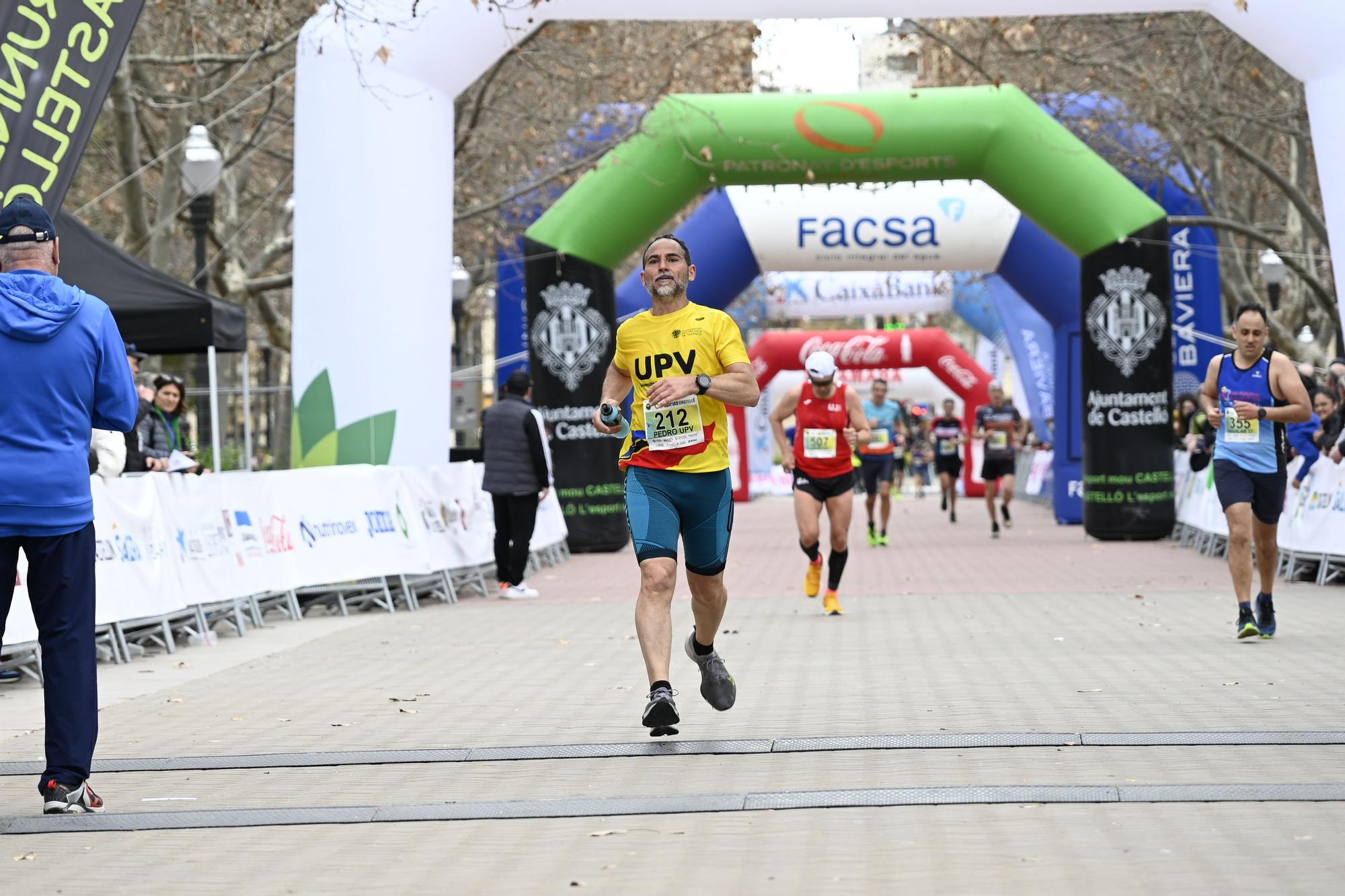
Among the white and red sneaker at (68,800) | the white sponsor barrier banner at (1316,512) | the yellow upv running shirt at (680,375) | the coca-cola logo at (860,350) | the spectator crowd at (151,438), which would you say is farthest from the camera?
the coca-cola logo at (860,350)

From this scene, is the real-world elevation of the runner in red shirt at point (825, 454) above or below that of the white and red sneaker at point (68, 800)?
above

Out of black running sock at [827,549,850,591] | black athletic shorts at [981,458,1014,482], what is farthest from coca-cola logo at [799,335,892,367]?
black running sock at [827,549,850,591]

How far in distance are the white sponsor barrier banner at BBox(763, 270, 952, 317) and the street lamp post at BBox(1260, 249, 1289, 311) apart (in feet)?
35.9

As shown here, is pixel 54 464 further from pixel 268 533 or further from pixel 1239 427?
pixel 268 533

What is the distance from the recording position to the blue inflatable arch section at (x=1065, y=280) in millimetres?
22875

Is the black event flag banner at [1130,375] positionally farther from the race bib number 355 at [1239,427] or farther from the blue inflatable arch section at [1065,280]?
the race bib number 355 at [1239,427]

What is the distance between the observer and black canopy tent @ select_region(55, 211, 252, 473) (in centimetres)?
1395

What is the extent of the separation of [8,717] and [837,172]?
13416mm

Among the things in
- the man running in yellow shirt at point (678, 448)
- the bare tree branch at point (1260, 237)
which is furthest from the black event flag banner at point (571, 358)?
the man running in yellow shirt at point (678, 448)

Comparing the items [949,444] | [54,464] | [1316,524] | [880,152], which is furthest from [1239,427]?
[949,444]

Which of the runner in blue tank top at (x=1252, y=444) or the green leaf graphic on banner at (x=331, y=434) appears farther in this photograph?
the green leaf graphic on banner at (x=331, y=434)

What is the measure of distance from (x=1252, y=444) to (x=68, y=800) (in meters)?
6.95

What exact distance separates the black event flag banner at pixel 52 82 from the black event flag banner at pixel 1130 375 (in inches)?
507

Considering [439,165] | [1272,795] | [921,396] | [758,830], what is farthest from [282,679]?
[921,396]
